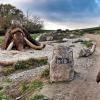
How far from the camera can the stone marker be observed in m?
19.9

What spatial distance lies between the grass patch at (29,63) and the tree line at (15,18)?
101 feet

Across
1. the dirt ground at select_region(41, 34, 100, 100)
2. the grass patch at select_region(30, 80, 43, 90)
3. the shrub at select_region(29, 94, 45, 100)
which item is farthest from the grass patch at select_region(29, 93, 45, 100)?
the grass patch at select_region(30, 80, 43, 90)

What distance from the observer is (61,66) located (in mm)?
19969

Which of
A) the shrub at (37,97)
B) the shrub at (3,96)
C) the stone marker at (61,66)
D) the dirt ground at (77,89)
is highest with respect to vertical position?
the stone marker at (61,66)

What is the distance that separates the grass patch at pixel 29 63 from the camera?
84.5 ft

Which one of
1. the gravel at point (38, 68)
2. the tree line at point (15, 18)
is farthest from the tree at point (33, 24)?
the gravel at point (38, 68)

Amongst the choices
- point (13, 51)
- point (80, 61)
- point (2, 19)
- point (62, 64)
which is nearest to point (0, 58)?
point (13, 51)

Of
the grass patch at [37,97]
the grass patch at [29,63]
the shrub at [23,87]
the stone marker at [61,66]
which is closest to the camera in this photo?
the grass patch at [37,97]

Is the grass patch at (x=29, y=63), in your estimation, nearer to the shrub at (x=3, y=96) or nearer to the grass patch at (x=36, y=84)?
the grass patch at (x=36, y=84)

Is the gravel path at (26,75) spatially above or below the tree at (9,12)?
below

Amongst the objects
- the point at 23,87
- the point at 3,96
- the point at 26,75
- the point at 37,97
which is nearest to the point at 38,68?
the point at 26,75

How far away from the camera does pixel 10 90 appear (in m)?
20.4

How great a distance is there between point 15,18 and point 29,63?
36.9 m

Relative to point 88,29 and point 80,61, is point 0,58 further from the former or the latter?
point 88,29
